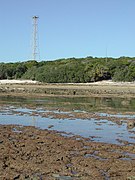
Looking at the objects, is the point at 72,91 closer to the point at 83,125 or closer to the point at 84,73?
the point at 84,73

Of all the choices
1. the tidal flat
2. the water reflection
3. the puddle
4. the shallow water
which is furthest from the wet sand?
the tidal flat

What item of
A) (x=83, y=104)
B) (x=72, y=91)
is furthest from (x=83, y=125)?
(x=72, y=91)

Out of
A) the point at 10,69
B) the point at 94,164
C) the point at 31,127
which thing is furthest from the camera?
the point at 10,69

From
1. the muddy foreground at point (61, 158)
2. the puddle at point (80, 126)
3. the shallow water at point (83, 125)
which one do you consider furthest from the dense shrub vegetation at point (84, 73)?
the muddy foreground at point (61, 158)

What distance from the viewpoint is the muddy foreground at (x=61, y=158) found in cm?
1185

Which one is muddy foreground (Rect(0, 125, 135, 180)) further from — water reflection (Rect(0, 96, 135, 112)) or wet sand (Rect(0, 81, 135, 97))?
wet sand (Rect(0, 81, 135, 97))

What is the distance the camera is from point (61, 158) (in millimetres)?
13805

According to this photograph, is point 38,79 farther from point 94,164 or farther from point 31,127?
point 94,164

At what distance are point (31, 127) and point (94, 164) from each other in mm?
8916

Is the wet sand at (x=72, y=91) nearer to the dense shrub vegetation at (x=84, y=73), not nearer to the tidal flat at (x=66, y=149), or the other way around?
the dense shrub vegetation at (x=84, y=73)

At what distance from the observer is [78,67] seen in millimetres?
96188

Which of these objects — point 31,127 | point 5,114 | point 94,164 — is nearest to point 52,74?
point 5,114

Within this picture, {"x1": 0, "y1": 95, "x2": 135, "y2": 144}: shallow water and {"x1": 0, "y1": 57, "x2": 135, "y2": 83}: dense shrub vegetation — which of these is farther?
{"x1": 0, "y1": 57, "x2": 135, "y2": 83}: dense shrub vegetation

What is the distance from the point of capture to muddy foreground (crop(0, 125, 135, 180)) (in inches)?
467
